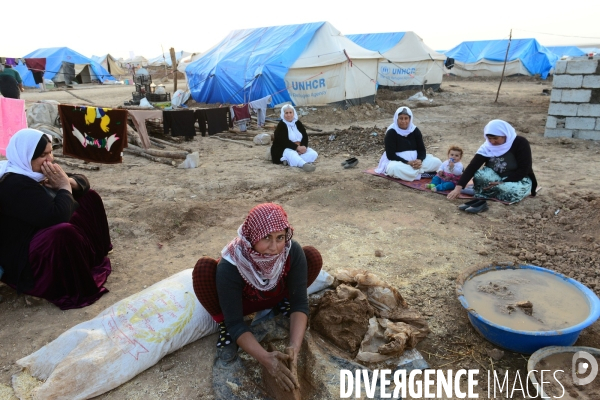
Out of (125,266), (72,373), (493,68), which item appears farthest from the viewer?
(493,68)

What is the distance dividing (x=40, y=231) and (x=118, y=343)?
102 centimetres

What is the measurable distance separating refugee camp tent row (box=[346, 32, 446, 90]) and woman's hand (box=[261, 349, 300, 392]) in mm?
16477

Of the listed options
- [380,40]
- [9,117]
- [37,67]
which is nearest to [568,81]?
[9,117]

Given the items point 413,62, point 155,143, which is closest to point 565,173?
point 155,143

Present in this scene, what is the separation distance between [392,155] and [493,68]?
22.1 metres

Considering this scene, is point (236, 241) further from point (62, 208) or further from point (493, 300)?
point (493, 300)

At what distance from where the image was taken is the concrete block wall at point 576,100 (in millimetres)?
7109

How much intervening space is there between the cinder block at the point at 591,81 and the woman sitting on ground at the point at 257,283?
7461mm

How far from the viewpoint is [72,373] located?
1.86 metres

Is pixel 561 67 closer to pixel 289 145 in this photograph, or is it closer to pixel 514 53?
pixel 289 145

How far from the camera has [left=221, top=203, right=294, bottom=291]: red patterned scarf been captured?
1.80m

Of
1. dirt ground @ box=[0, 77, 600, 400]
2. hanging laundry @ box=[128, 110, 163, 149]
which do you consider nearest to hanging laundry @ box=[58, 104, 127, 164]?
dirt ground @ box=[0, 77, 600, 400]

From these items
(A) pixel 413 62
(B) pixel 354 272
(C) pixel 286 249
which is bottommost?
(B) pixel 354 272

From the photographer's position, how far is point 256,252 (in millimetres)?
1892
